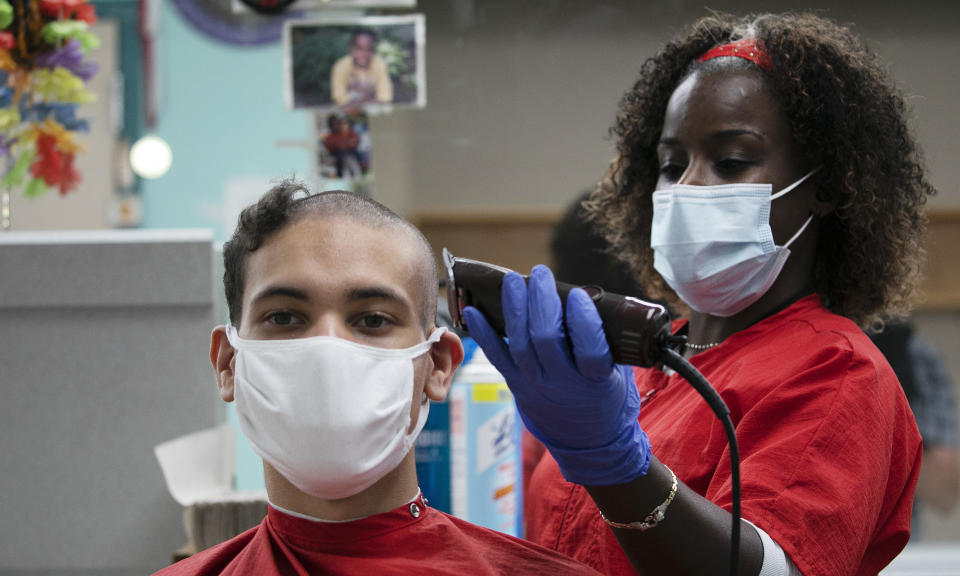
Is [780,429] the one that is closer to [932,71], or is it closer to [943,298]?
[932,71]

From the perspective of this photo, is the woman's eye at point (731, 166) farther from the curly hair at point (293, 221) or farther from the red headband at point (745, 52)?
the curly hair at point (293, 221)

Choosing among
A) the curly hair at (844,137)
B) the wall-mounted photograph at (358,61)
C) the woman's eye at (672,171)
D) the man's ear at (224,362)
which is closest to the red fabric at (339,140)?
the wall-mounted photograph at (358,61)

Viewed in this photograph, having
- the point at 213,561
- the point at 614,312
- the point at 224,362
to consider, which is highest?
the point at 614,312

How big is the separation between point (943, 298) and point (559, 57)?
68.5 inches

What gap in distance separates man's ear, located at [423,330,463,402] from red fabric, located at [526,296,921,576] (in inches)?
10.5

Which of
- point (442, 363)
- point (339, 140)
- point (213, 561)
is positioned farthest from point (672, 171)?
point (339, 140)

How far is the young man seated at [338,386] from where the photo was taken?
40.6 inches

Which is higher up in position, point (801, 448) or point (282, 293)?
point (282, 293)

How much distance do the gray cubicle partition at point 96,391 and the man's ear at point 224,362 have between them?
1.80 feet

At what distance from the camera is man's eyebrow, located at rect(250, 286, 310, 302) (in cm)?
108

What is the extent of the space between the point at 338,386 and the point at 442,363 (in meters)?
0.20

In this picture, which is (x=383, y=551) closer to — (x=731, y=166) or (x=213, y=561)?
(x=213, y=561)

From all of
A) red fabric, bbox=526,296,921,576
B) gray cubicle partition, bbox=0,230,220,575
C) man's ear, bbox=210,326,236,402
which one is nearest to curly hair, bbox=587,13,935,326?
red fabric, bbox=526,296,921,576

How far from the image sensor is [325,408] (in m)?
1.02
